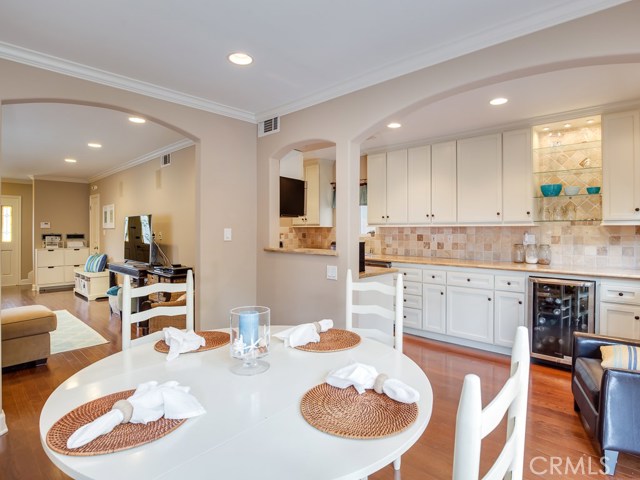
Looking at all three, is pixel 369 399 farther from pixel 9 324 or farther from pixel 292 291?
pixel 9 324

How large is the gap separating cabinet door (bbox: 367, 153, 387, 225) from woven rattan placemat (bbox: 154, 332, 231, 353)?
3.52 meters

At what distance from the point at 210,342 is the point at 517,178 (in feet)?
11.9

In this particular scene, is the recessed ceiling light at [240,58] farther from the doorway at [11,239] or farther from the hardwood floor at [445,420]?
the doorway at [11,239]

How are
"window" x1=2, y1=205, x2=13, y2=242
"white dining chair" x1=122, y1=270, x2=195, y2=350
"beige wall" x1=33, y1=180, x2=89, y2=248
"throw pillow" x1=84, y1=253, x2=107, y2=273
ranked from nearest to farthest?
1. "white dining chair" x1=122, y1=270, x2=195, y2=350
2. "throw pillow" x1=84, y1=253, x2=107, y2=273
3. "beige wall" x1=33, y1=180, x2=89, y2=248
4. "window" x1=2, y1=205, x2=13, y2=242

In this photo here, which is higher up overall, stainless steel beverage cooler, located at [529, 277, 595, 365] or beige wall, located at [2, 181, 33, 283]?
beige wall, located at [2, 181, 33, 283]

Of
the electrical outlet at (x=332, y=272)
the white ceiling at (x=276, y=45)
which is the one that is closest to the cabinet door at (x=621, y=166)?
the white ceiling at (x=276, y=45)

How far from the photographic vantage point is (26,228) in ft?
27.5

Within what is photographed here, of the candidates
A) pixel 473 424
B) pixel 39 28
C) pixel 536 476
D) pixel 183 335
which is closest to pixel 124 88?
pixel 39 28

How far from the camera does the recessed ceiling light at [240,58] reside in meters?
2.35

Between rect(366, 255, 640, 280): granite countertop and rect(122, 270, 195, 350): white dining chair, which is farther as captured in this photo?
rect(366, 255, 640, 280): granite countertop

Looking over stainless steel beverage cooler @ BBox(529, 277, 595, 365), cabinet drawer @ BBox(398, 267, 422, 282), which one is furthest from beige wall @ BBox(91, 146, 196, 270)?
stainless steel beverage cooler @ BBox(529, 277, 595, 365)

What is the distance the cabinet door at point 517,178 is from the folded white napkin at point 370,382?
3338mm

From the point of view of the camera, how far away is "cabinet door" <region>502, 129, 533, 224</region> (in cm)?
378

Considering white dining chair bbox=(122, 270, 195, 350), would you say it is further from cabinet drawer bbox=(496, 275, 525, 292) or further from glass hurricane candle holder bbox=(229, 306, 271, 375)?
cabinet drawer bbox=(496, 275, 525, 292)
